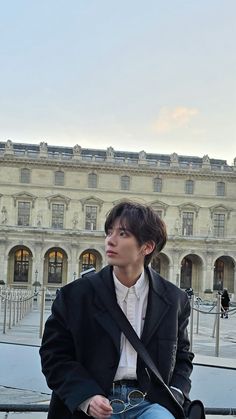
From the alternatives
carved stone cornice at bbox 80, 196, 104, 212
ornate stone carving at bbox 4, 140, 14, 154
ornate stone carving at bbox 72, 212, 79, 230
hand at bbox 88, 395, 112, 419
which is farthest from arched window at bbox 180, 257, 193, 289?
hand at bbox 88, 395, 112, 419

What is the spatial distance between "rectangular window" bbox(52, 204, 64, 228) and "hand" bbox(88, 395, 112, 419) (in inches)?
1945

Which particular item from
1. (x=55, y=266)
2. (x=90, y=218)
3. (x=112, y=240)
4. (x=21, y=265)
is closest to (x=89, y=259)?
(x=55, y=266)

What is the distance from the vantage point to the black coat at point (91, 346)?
2.69m

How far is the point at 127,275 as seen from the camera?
9.59 ft

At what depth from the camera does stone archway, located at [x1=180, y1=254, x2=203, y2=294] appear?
51625 millimetres

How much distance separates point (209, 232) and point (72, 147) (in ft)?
53.2

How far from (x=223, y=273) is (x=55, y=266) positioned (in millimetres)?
15787

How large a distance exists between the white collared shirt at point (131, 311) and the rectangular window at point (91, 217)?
49238mm

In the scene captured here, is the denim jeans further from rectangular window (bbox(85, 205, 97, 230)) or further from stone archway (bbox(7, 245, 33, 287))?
rectangular window (bbox(85, 205, 97, 230))

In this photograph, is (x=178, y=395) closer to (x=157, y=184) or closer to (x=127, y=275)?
(x=127, y=275)

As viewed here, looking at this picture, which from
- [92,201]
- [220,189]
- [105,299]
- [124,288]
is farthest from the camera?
[220,189]

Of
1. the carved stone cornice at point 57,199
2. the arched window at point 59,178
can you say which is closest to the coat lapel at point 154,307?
the carved stone cornice at point 57,199

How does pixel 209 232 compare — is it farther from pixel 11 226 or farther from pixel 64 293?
pixel 64 293

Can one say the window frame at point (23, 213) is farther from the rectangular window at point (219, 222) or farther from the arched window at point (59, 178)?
the rectangular window at point (219, 222)
